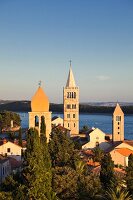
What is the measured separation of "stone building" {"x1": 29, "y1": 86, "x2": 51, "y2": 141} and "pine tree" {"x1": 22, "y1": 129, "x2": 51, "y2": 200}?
550 inches

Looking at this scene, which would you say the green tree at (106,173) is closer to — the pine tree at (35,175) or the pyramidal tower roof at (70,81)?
the pine tree at (35,175)

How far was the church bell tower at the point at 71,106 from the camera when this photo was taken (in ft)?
203

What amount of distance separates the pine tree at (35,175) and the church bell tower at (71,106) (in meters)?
40.2

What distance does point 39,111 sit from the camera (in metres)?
35.8

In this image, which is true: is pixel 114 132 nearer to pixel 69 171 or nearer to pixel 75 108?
pixel 75 108

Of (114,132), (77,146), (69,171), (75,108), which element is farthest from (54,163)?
(75,108)

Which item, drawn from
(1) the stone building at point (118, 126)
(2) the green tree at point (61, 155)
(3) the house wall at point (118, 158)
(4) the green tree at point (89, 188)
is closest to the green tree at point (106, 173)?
(4) the green tree at point (89, 188)

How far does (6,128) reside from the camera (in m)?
77.0

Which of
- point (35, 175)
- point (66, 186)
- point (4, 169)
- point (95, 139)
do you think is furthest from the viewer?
point (95, 139)

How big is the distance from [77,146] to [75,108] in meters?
20.1

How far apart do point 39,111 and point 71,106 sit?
2695 centimetres

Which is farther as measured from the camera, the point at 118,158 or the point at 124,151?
the point at 124,151

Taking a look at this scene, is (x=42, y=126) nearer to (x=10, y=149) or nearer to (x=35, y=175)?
(x=10, y=149)

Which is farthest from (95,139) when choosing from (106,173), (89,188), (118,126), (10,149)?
(89,188)
